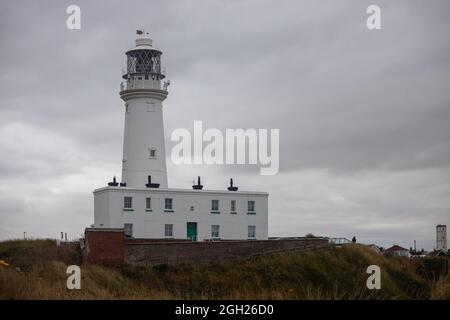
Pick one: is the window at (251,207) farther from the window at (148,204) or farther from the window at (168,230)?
the window at (148,204)

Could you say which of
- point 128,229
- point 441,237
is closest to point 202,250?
point 128,229

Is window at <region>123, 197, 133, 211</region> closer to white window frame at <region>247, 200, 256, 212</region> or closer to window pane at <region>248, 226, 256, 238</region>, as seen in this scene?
white window frame at <region>247, 200, 256, 212</region>

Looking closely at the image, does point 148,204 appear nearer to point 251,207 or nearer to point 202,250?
point 202,250

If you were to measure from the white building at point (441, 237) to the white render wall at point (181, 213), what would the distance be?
1423cm

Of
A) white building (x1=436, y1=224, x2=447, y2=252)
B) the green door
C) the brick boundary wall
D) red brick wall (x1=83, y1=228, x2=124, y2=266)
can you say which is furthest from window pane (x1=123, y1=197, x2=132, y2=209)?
white building (x1=436, y1=224, x2=447, y2=252)

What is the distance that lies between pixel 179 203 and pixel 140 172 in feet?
9.33

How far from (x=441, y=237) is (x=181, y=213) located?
19.5 m

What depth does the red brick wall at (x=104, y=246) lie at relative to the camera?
99.5 ft

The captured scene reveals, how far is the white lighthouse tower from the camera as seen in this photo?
127 feet

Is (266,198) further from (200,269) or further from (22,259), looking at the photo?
(22,259)

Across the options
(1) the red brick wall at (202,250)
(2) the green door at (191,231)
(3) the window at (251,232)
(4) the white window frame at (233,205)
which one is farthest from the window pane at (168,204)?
(3) the window at (251,232)

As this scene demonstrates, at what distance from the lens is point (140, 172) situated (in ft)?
126
